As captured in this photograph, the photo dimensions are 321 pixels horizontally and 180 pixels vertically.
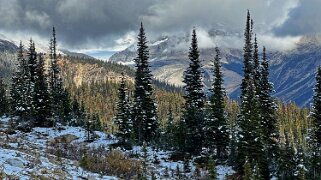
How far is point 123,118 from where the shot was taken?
2211 inches

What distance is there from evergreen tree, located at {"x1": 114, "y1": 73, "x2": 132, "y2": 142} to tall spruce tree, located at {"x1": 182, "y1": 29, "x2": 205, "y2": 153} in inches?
283

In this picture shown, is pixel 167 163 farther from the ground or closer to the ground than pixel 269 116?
closer to the ground

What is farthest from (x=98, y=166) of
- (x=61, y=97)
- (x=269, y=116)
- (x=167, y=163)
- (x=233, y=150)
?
(x=61, y=97)

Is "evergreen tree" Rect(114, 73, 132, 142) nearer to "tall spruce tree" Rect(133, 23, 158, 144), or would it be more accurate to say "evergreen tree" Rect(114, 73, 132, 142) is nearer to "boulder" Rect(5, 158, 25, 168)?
"tall spruce tree" Rect(133, 23, 158, 144)

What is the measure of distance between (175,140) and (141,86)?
1030cm

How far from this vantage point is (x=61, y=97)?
79438mm

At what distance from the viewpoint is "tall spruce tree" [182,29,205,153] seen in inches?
2009

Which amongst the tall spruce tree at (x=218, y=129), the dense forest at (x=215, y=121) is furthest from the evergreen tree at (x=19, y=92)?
the tall spruce tree at (x=218, y=129)

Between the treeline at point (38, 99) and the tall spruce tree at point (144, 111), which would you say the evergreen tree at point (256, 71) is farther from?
the treeline at point (38, 99)

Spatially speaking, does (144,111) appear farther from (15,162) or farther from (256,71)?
(15,162)

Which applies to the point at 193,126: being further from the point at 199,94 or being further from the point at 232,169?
the point at 232,169

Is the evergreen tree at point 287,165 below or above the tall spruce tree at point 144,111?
below

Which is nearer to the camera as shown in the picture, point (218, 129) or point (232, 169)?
point (232, 169)

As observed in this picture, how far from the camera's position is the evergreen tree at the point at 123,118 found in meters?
52.7
